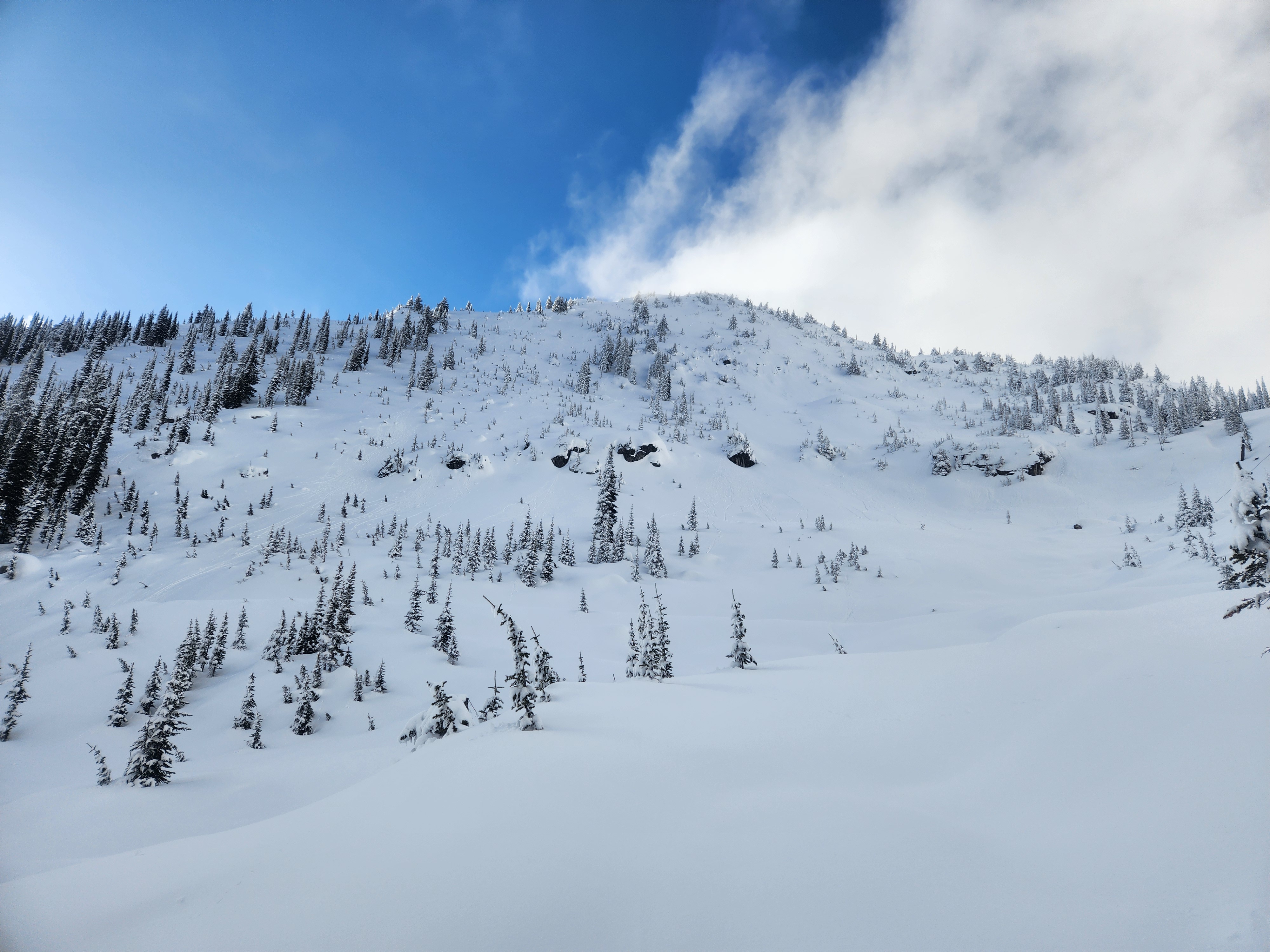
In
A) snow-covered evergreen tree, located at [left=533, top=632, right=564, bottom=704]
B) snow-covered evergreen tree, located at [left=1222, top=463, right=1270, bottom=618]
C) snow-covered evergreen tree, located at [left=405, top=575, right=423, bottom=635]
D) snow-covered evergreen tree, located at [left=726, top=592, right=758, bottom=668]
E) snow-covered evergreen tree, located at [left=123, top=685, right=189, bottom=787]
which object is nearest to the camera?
snow-covered evergreen tree, located at [left=1222, top=463, right=1270, bottom=618]

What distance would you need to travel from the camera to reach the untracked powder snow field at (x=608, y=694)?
3.04 metres

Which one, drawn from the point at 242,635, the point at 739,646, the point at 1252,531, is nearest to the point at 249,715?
the point at 242,635

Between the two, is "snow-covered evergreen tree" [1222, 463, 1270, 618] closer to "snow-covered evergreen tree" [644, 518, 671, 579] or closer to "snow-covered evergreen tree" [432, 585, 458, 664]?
"snow-covered evergreen tree" [432, 585, 458, 664]

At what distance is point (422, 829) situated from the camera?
13.4ft


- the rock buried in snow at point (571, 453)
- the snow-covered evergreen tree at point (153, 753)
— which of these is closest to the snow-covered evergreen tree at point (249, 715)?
the snow-covered evergreen tree at point (153, 753)

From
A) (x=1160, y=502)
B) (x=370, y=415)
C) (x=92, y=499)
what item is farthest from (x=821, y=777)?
(x=370, y=415)

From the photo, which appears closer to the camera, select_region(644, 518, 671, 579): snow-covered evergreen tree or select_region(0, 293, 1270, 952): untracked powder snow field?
select_region(0, 293, 1270, 952): untracked powder snow field

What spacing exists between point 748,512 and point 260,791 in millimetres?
46923

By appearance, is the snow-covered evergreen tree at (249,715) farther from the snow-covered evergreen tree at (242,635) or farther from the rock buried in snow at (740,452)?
the rock buried in snow at (740,452)

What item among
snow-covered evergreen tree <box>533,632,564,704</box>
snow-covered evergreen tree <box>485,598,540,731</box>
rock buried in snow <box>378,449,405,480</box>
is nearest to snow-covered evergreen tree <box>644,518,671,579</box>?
snow-covered evergreen tree <box>533,632,564,704</box>

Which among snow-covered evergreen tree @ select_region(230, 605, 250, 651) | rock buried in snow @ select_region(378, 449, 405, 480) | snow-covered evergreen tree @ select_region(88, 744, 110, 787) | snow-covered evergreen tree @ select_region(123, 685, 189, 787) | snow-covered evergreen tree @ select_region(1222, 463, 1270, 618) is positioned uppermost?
rock buried in snow @ select_region(378, 449, 405, 480)

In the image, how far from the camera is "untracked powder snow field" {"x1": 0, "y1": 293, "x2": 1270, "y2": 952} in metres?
3.04

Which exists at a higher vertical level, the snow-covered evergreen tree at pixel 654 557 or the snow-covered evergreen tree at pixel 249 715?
the snow-covered evergreen tree at pixel 654 557

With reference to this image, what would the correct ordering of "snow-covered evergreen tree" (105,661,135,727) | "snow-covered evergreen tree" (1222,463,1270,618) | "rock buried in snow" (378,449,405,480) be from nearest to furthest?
"snow-covered evergreen tree" (1222,463,1270,618) → "snow-covered evergreen tree" (105,661,135,727) → "rock buried in snow" (378,449,405,480)
